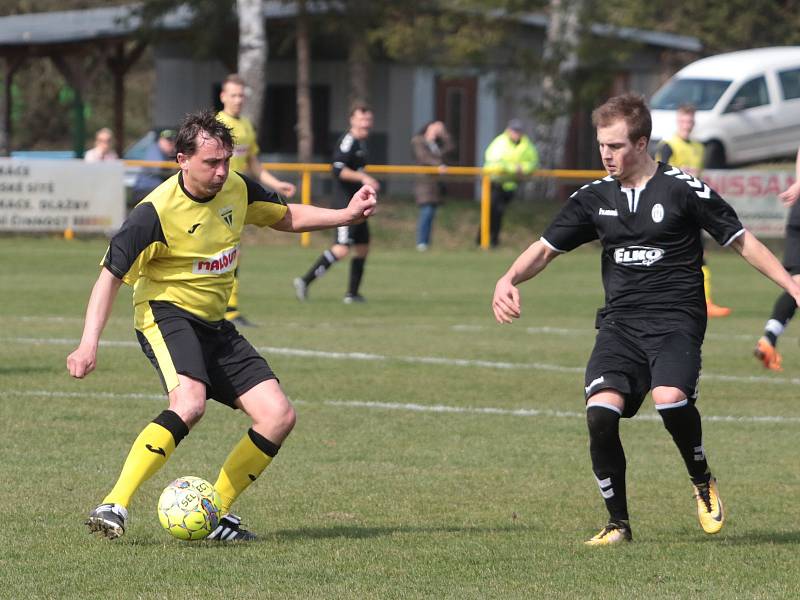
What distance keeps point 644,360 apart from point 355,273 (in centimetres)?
992

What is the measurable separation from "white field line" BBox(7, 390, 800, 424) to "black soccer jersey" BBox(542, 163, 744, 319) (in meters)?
3.28

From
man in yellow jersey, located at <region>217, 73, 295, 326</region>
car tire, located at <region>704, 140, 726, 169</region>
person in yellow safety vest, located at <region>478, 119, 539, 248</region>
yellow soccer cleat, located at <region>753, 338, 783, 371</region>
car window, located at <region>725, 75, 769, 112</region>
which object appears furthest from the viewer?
car window, located at <region>725, 75, 769, 112</region>

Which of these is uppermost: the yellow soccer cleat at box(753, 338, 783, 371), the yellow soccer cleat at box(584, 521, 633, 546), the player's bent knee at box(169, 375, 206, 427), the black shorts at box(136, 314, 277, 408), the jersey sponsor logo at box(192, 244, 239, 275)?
the jersey sponsor logo at box(192, 244, 239, 275)

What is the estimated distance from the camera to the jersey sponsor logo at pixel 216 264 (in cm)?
616

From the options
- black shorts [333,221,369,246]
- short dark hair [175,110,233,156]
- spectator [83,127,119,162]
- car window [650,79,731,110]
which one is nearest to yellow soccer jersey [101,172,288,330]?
short dark hair [175,110,233,156]

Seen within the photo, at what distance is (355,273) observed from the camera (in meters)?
15.9

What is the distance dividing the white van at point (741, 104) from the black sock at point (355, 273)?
12579 millimetres

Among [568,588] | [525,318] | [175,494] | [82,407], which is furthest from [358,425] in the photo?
[525,318]

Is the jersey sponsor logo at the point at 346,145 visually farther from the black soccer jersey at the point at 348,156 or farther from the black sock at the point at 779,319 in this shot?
the black sock at the point at 779,319

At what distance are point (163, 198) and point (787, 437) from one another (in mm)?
4431

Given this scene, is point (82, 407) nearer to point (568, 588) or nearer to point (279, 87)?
point (568, 588)

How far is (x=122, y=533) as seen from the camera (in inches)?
227

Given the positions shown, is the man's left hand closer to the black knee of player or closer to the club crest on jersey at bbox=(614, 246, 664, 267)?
the club crest on jersey at bbox=(614, 246, 664, 267)

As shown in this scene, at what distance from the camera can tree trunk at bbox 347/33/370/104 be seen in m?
31.4
